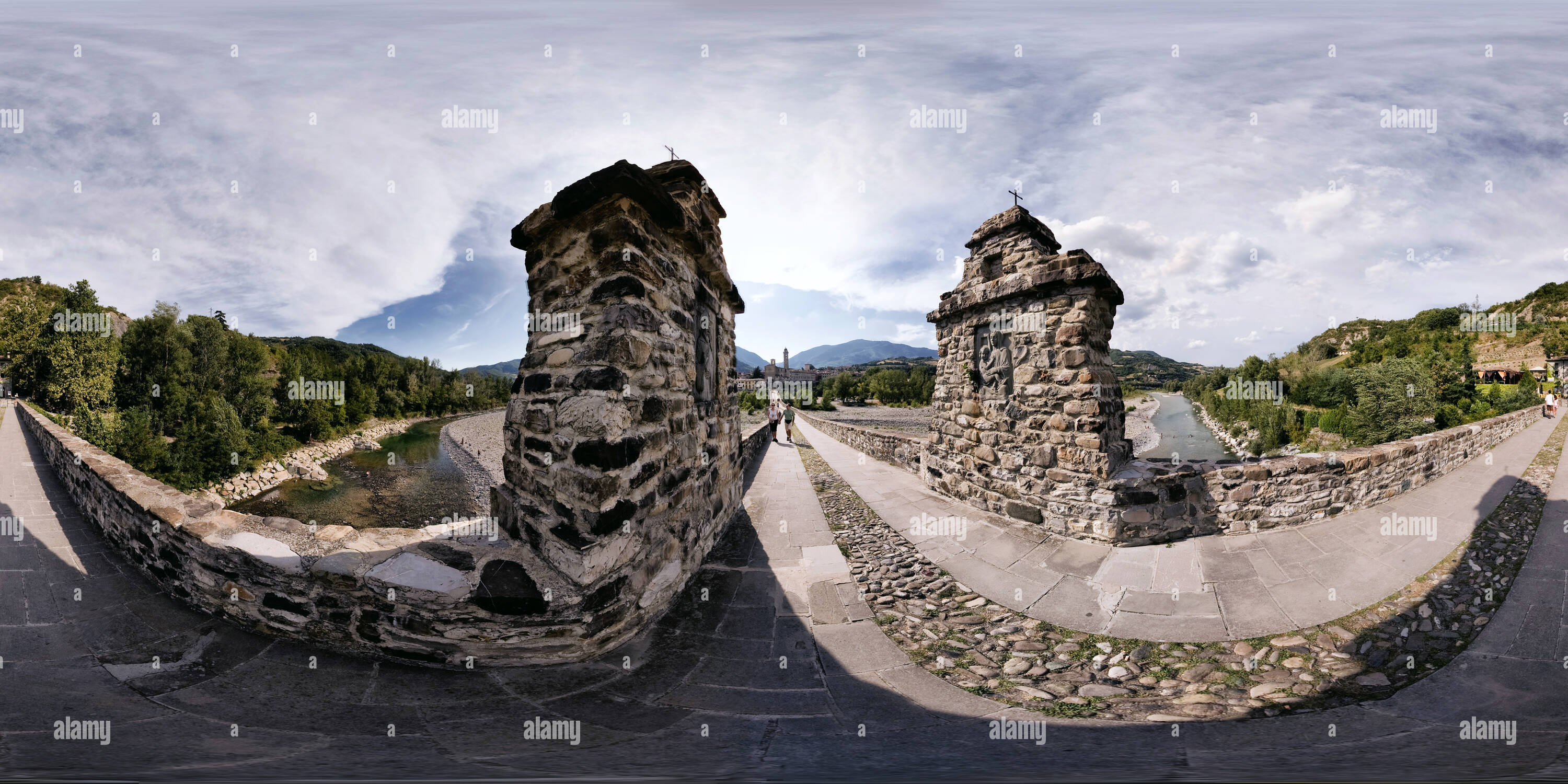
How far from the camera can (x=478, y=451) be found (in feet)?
106

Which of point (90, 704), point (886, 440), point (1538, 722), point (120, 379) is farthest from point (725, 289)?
point (120, 379)

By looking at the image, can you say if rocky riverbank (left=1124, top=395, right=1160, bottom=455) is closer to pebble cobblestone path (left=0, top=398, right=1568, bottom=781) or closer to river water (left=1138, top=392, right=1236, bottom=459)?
river water (left=1138, top=392, right=1236, bottom=459)

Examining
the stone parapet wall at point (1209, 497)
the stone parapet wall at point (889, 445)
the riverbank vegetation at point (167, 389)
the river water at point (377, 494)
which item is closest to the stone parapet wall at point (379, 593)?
the stone parapet wall at point (1209, 497)

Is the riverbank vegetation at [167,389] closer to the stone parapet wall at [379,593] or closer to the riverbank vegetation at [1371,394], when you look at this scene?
the stone parapet wall at [379,593]

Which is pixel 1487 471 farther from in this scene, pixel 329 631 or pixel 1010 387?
pixel 329 631

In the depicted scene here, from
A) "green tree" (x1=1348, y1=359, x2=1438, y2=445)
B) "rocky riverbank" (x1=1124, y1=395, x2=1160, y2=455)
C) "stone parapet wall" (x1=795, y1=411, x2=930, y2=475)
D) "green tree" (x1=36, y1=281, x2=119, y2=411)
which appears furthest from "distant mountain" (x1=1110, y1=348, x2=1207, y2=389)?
"green tree" (x1=36, y1=281, x2=119, y2=411)

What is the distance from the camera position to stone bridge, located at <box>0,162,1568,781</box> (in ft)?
6.82

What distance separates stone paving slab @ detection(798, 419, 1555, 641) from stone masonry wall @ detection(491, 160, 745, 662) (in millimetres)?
2860

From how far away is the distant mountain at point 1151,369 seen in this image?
259ft

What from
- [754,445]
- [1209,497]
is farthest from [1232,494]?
[754,445]

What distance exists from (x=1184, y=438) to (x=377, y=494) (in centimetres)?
4801

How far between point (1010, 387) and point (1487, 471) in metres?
8.92

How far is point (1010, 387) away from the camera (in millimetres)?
5773

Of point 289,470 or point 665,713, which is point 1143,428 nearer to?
point 665,713
